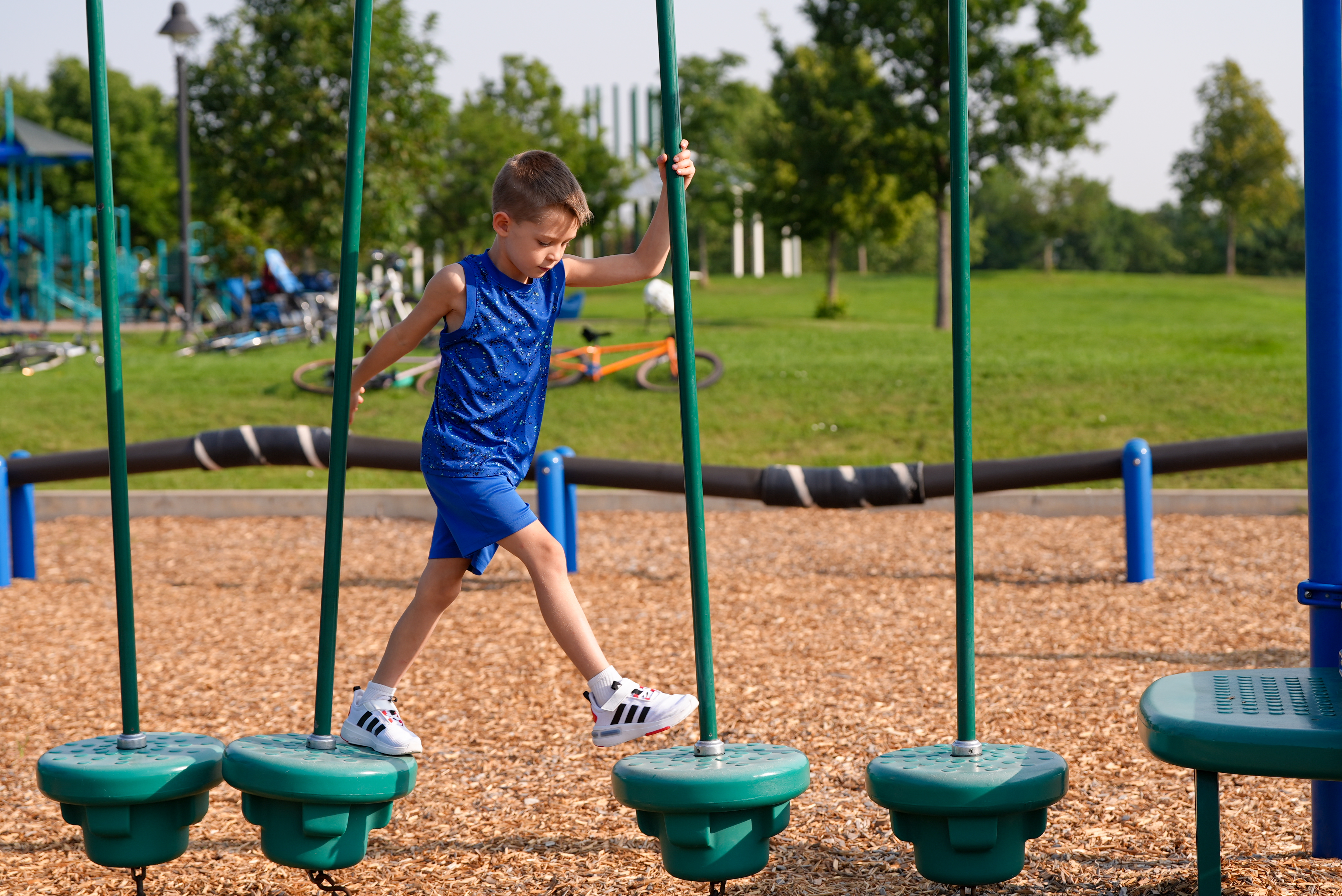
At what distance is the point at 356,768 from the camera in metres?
2.55

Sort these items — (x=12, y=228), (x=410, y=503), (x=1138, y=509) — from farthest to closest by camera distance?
(x=12, y=228), (x=410, y=503), (x=1138, y=509)

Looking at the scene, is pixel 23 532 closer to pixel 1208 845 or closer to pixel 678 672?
pixel 678 672

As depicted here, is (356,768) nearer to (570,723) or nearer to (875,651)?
(570,723)

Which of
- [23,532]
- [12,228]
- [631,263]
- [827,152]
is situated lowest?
[23,532]

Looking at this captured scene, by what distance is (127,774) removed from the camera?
2602 mm

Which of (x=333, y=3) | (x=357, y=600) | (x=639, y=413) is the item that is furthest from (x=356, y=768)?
(x=333, y=3)

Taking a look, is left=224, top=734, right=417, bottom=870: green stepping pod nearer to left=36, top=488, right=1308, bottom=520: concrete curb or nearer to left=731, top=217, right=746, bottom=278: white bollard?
left=36, top=488, right=1308, bottom=520: concrete curb

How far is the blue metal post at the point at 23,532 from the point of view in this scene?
722 centimetres

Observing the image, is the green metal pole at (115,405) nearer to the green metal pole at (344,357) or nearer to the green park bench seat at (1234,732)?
the green metal pole at (344,357)

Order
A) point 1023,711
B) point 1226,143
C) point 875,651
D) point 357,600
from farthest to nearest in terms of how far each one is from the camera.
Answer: point 1226,143
point 357,600
point 875,651
point 1023,711

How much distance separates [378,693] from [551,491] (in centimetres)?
404

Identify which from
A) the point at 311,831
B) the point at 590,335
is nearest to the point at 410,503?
the point at 590,335

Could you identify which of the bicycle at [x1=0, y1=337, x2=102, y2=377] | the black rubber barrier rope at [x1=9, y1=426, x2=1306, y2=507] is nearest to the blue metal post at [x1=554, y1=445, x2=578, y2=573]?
the black rubber barrier rope at [x1=9, y1=426, x2=1306, y2=507]

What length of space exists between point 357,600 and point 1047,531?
4533 mm
